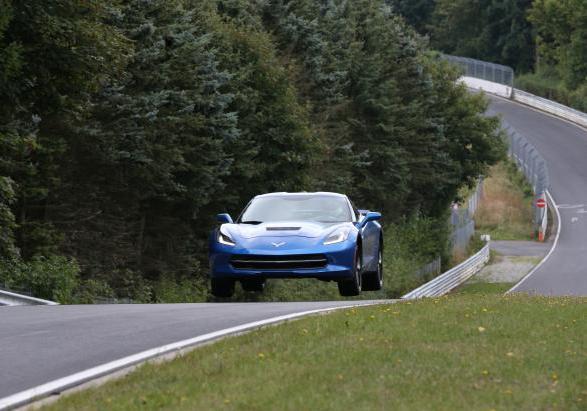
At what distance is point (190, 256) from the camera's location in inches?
1559

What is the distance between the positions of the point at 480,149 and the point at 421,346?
65327 millimetres

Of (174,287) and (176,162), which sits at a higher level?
(176,162)

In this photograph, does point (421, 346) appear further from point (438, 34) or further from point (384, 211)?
point (438, 34)

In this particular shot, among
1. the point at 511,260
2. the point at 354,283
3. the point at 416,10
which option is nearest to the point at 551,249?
the point at 511,260

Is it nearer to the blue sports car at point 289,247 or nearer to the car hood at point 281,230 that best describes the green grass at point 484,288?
the blue sports car at point 289,247

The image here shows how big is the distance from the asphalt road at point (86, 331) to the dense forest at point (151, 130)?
10321 mm

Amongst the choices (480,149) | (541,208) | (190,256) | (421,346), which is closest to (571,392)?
(421,346)

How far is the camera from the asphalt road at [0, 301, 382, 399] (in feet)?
32.7

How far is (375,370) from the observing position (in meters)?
9.26

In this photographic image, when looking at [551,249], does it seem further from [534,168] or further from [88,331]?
[88,331]

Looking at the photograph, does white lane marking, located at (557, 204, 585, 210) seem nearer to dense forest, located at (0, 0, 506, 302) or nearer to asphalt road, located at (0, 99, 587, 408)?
dense forest, located at (0, 0, 506, 302)

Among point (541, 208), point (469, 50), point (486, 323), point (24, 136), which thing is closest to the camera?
point (486, 323)

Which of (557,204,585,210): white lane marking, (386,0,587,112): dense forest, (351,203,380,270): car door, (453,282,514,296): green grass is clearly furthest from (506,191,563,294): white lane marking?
(351,203,380,270): car door

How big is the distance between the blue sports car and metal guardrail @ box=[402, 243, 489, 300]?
22.9m
